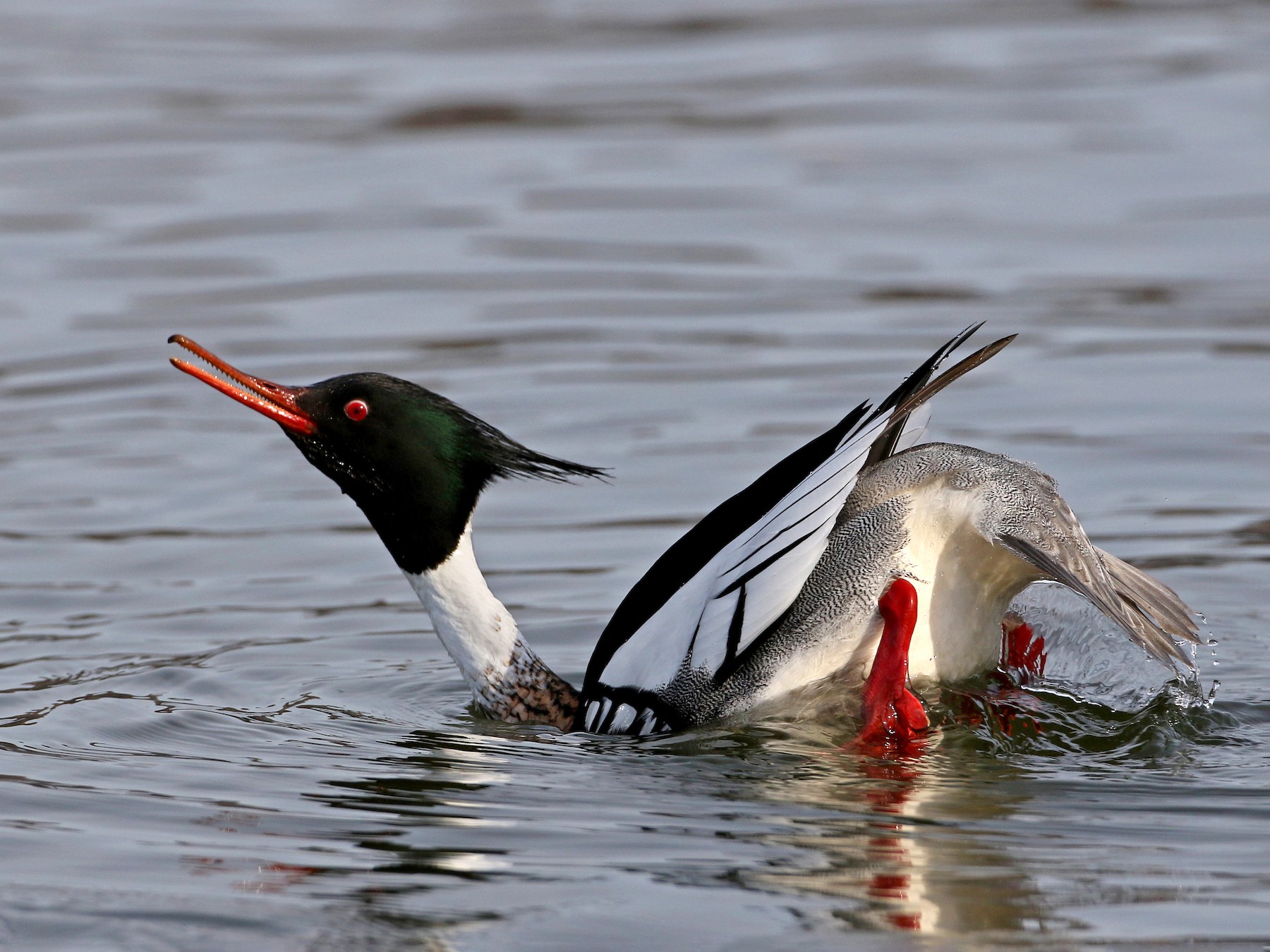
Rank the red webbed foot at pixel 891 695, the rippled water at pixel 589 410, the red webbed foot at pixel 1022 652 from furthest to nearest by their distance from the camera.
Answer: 1. the red webbed foot at pixel 1022 652
2. the red webbed foot at pixel 891 695
3. the rippled water at pixel 589 410

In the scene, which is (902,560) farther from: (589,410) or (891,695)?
(589,410)

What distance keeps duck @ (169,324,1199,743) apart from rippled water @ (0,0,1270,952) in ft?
0.61

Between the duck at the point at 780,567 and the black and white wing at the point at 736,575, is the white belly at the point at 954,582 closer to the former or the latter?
the duck at the point at 780,567

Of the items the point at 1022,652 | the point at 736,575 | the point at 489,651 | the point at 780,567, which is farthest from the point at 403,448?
the point at 1022,652

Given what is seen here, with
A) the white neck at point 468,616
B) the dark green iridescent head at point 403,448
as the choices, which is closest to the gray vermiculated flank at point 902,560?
the white neck at point 468,616

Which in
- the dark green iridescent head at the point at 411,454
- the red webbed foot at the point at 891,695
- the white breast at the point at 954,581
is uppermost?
the dark green iridescent head at the point at 411,454

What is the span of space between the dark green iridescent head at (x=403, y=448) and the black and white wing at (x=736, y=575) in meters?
0.45

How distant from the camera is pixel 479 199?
44.4ft

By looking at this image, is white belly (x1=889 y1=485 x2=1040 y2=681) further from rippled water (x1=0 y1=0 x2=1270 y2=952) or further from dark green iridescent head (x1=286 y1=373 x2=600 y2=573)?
dark green iridescent head (x1=286 y1=373 x2=600 y2=573)

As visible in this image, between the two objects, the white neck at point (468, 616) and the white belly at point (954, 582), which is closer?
the white belly at point (954, 582)

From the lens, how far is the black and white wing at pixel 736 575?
18.2ft

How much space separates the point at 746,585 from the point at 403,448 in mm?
1175

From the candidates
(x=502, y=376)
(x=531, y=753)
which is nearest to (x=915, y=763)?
(x=531, y=753)

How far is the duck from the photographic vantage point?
5.59 metres
